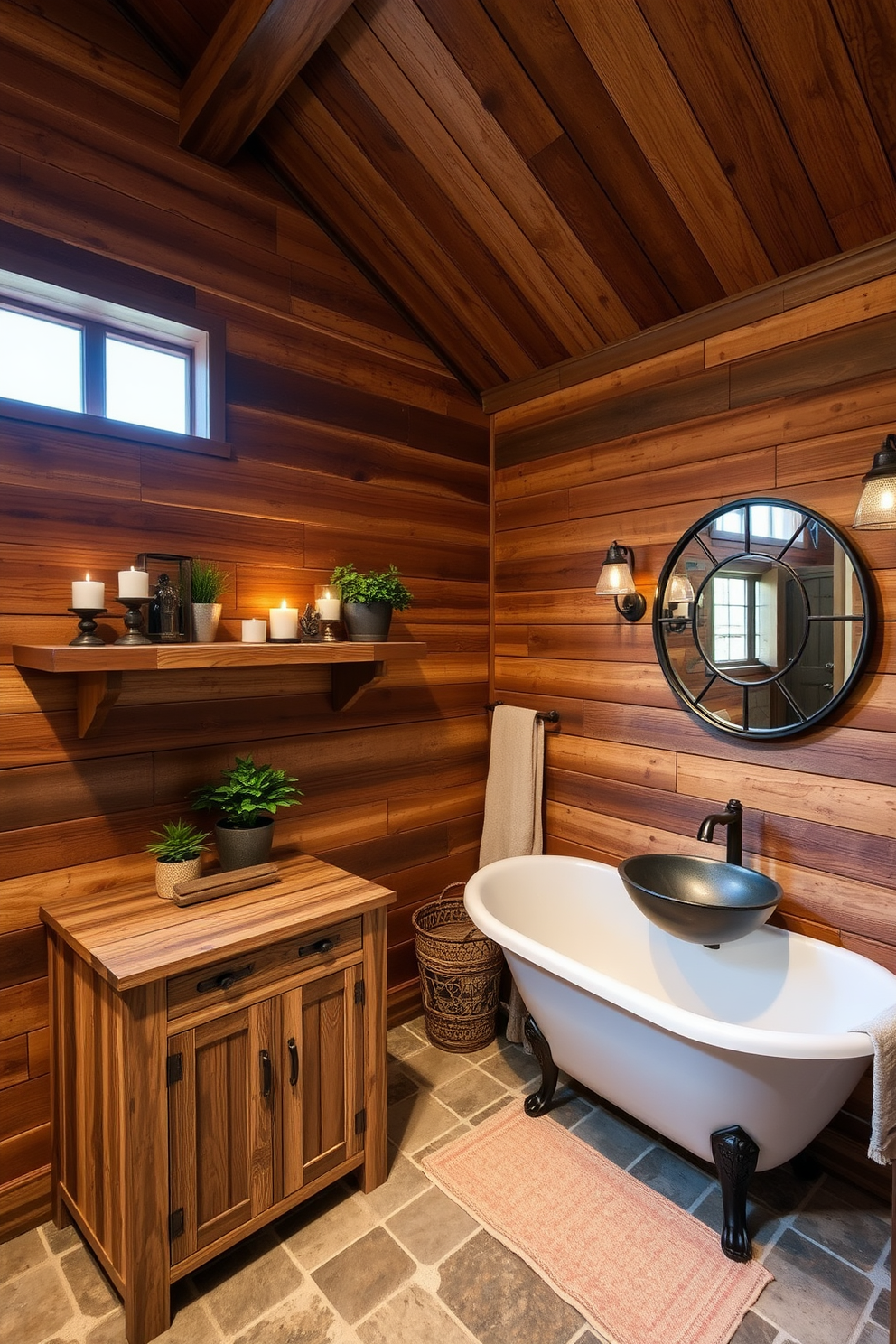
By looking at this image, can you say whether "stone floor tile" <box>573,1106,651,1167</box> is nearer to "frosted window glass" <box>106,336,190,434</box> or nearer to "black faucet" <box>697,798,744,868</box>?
"black faucet" <box>697,798,744,868</box>

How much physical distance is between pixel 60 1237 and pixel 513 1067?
1.39 meters

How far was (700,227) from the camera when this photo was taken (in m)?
1.97

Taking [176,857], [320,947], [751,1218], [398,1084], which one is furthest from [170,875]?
[751,1218]

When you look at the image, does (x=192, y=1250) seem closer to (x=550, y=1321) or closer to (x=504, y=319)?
(x=550, y=1321)

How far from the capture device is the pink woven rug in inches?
60.9

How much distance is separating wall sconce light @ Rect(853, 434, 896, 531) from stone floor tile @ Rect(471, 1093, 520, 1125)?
78.9 inches

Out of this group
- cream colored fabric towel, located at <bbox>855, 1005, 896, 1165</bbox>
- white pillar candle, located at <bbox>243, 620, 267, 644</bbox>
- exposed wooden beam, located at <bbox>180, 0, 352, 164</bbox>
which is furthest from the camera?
white pillar candle, located at <bbox>243, 620, 267, 644</bbox>

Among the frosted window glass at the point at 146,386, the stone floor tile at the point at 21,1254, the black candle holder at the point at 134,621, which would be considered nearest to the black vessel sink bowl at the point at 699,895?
the black candle holder at the point at 134,621

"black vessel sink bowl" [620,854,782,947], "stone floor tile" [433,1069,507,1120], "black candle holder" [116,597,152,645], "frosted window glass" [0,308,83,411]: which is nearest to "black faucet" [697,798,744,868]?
"black vessel sink bowl" [620,854,782,947]

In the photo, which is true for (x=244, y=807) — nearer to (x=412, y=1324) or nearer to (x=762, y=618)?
(x=412, y=1324)

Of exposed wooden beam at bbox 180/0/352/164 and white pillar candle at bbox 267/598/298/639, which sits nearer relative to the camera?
exposed wooden beam at bbox 180/0/352/164

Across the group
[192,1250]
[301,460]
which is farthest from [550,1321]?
[301,460]

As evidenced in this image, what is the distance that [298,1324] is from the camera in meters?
1.52

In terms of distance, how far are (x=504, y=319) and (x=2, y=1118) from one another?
2.88m
